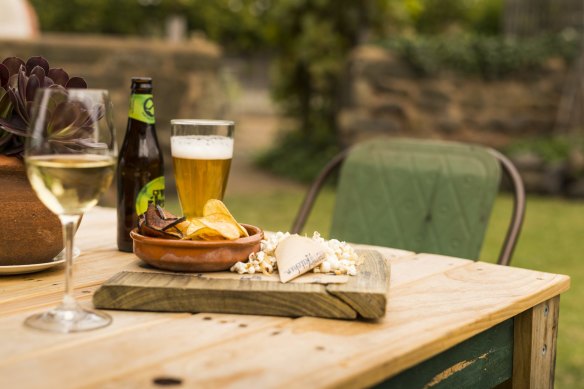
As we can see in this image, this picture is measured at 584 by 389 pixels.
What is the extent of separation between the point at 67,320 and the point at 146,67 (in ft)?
17.7

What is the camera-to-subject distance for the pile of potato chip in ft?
4.18

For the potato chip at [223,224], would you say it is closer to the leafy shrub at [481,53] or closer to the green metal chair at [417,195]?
the green metal chair at [417,195]

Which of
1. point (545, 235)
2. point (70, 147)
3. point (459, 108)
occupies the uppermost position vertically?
point (70, 147)

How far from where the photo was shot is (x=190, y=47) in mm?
6527

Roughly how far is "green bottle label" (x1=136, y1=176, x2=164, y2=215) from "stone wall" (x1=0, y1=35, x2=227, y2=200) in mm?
4351

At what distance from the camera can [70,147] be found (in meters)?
0.99

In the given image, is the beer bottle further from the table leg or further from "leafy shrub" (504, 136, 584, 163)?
"leafy shrub" (504, 136, 584, 163)

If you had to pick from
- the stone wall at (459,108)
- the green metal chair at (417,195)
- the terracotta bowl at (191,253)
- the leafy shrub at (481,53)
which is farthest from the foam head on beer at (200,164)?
the leafy shrub at (481,53)

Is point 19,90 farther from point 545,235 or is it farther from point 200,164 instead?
point 545,235

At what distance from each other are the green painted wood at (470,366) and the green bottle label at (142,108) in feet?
2.28

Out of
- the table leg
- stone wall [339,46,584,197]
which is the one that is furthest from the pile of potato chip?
stone wall [339,46,584,197]

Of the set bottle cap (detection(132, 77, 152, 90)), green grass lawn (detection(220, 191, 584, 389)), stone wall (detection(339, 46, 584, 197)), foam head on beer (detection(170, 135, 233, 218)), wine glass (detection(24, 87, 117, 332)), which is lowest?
green grass lawn (detection(220, 191, 584, 389))

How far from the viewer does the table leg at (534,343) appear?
1.39 m

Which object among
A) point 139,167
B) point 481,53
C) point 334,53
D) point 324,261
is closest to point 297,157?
point 334,53
